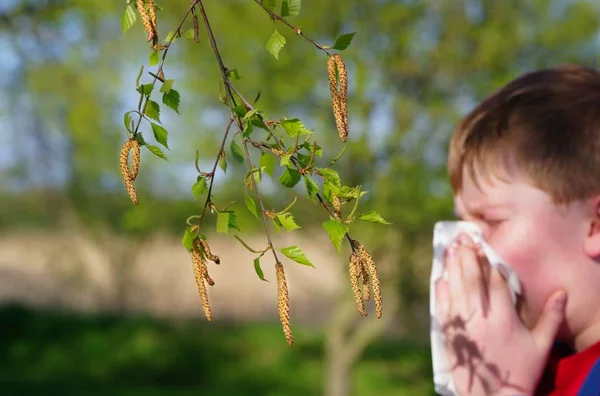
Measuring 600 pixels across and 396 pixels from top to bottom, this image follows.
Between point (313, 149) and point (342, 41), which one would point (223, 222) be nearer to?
point (313, 149)

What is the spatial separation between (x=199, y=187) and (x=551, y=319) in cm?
65

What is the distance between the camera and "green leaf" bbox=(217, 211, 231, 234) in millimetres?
1056

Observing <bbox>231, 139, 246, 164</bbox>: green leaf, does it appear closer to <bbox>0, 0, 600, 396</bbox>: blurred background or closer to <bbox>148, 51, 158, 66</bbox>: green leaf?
<bbox>148, 51, 158, 66</bbox>: green leaf

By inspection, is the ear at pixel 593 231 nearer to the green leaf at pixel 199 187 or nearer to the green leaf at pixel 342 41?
the green leaf at pixel 342 41

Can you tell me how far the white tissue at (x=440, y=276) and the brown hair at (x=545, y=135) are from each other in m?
0.09

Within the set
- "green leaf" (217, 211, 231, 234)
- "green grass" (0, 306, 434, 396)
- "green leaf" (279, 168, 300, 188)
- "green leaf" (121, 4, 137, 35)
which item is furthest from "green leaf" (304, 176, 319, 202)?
"green grass" (0, 306, 434, 396)

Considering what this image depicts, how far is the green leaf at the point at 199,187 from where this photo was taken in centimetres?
106

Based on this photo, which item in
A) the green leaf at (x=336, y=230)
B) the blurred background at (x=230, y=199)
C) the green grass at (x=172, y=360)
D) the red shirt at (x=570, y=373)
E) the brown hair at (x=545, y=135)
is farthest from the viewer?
the green grass at (x=172, y=360)

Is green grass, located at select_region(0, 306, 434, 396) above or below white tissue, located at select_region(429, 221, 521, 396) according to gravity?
above

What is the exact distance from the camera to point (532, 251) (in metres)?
1.29

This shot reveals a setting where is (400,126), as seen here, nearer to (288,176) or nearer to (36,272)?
(288,176)

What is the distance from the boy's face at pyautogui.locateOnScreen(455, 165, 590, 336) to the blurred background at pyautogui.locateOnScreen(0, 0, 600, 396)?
325cm

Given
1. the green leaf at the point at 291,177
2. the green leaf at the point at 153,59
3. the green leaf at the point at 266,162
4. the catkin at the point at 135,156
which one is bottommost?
the green leaf at the point at 291,177

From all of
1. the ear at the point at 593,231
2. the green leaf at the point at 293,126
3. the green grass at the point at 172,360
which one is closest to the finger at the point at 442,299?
the ear at the point at 593,231
